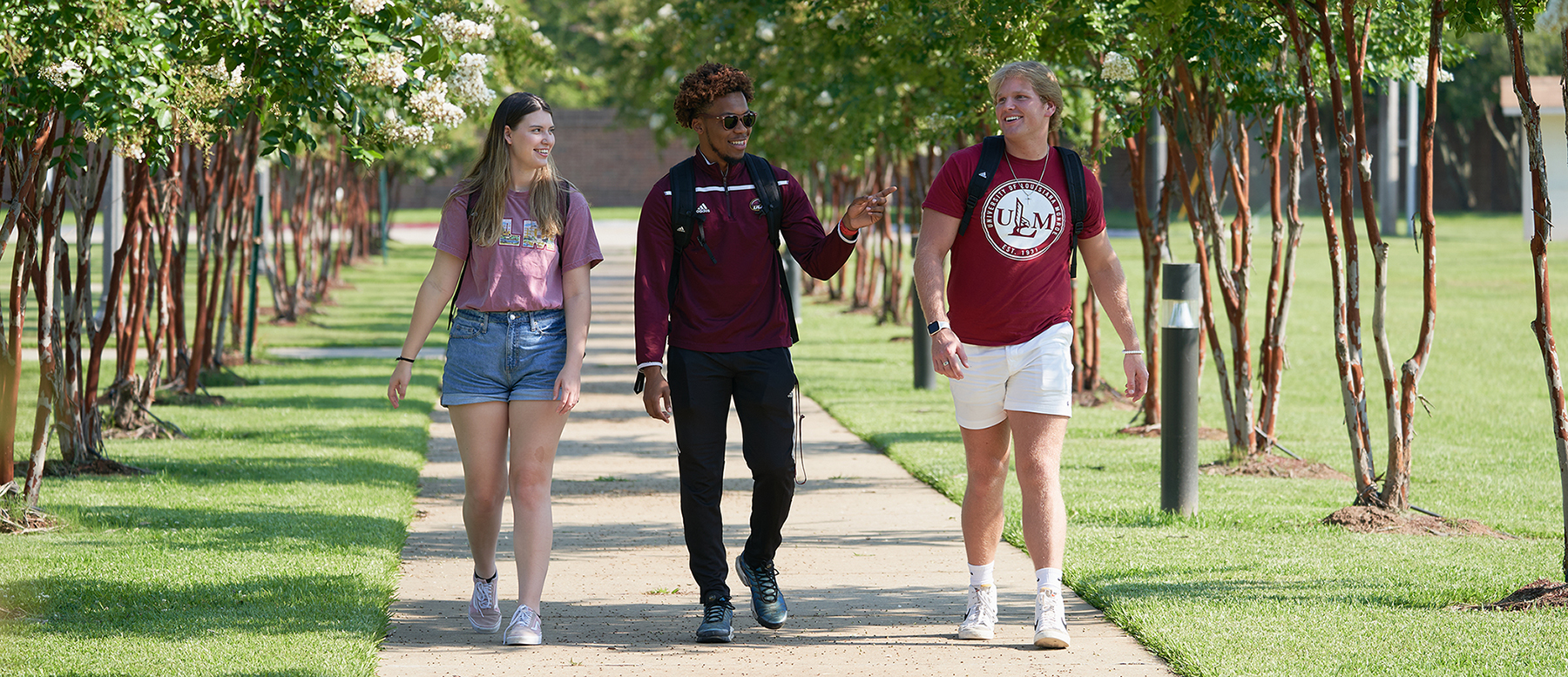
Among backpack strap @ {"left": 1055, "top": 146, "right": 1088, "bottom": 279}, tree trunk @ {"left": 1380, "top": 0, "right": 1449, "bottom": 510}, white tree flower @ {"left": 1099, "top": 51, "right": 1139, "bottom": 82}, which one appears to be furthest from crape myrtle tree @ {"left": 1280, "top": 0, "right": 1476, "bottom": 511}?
backpack strap @ {"left": 1055, "top": 146, "right": 1088, "bottom": 279}

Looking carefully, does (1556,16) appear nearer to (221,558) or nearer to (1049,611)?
(1049,611)

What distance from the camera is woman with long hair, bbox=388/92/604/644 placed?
15.7ft

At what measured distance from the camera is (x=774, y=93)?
1681 cm

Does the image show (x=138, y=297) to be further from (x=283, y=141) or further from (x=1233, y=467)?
(x=1233, y=467)

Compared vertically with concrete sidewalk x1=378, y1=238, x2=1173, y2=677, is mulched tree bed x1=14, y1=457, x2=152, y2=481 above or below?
above

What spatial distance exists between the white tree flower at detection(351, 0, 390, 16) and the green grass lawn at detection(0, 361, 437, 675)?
2.16 metres

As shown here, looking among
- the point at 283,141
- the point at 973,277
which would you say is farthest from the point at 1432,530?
the point at 283,141

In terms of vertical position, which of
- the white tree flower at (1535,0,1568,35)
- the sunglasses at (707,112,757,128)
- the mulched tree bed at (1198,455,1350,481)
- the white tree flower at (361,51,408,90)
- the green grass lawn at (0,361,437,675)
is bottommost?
the mulched tree bed at (1198,455,1350,481)

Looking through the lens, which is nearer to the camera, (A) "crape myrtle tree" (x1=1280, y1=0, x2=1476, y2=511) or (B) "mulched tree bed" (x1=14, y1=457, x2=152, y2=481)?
(A) "crape myrtle tree" (x1=1280, y1=0, x2=1476, y2=511)

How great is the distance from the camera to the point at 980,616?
16.0ft

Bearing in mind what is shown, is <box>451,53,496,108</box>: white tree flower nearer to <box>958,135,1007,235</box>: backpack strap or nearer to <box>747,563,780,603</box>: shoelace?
<box>747,563,780,603</box>: shoelace

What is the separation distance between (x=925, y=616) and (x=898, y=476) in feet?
10.5

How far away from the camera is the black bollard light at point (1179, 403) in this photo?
6.97 m

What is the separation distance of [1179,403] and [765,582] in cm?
275
